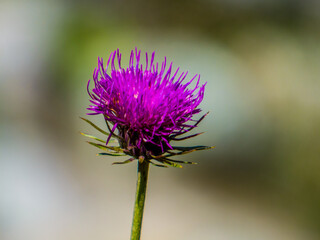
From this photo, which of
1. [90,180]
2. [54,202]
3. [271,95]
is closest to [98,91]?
[54,202]

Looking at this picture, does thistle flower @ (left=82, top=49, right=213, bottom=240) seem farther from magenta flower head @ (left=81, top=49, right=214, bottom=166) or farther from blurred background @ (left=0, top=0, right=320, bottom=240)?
blurred background @ (left=0, top=0, right=320, bottom=240)

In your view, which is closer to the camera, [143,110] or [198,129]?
[143,110]

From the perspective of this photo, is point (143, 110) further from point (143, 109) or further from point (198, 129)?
point (198, 129)

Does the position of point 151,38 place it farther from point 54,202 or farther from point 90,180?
point 54,202

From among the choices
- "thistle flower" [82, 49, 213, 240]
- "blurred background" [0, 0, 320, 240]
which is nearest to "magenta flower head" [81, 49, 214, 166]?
"thistle flower" [82, 49, 213, 240]

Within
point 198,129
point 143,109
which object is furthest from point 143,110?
point 198,129

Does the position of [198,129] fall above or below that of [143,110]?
above

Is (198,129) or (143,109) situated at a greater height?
(198,129)

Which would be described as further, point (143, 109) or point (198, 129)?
point (198, 129)

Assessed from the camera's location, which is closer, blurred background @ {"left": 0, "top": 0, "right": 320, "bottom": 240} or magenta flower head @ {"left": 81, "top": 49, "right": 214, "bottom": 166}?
magenta flower head @ {"left": 81, "top": 49, "right": 214, "bottom": 166}

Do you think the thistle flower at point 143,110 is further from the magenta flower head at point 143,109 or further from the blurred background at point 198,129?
the blurred background at point 198,129
